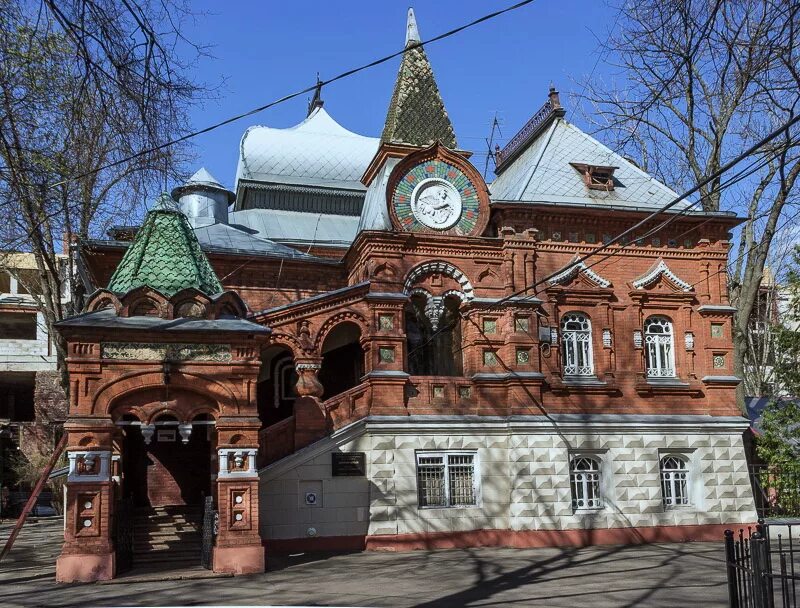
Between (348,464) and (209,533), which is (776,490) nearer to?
(348,464)

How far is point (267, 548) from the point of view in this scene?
18219 mm

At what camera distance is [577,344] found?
21.2 m

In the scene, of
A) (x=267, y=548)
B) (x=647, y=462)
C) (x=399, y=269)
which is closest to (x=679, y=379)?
(x=647, y=462)

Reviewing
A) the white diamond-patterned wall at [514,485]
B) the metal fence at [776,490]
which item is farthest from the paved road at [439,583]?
the metal fence at [776,490]

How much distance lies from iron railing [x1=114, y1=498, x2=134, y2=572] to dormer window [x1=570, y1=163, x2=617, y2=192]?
1293cm

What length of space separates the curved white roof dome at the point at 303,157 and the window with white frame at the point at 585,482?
1100 centimetres

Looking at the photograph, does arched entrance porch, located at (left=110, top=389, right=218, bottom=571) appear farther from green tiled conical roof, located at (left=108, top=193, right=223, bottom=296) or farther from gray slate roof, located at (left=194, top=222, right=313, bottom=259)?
gray slate roof, located at (left=194, top=222, right=313, bottom=259)

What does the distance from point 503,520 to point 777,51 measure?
1310 centimetres

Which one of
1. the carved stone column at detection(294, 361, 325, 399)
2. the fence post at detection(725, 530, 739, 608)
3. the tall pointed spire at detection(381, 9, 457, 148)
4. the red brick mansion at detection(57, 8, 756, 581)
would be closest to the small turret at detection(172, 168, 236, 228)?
the red brick mansion at detection(57, 8, 756, 581)

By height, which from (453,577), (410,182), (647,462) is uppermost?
(410,182)

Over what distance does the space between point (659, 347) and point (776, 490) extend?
467cm

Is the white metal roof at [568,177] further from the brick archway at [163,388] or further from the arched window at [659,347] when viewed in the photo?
the brick archway at [163,388]

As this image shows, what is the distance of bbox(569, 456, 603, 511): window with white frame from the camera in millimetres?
20297

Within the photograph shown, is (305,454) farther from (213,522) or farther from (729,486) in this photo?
(729,486)
